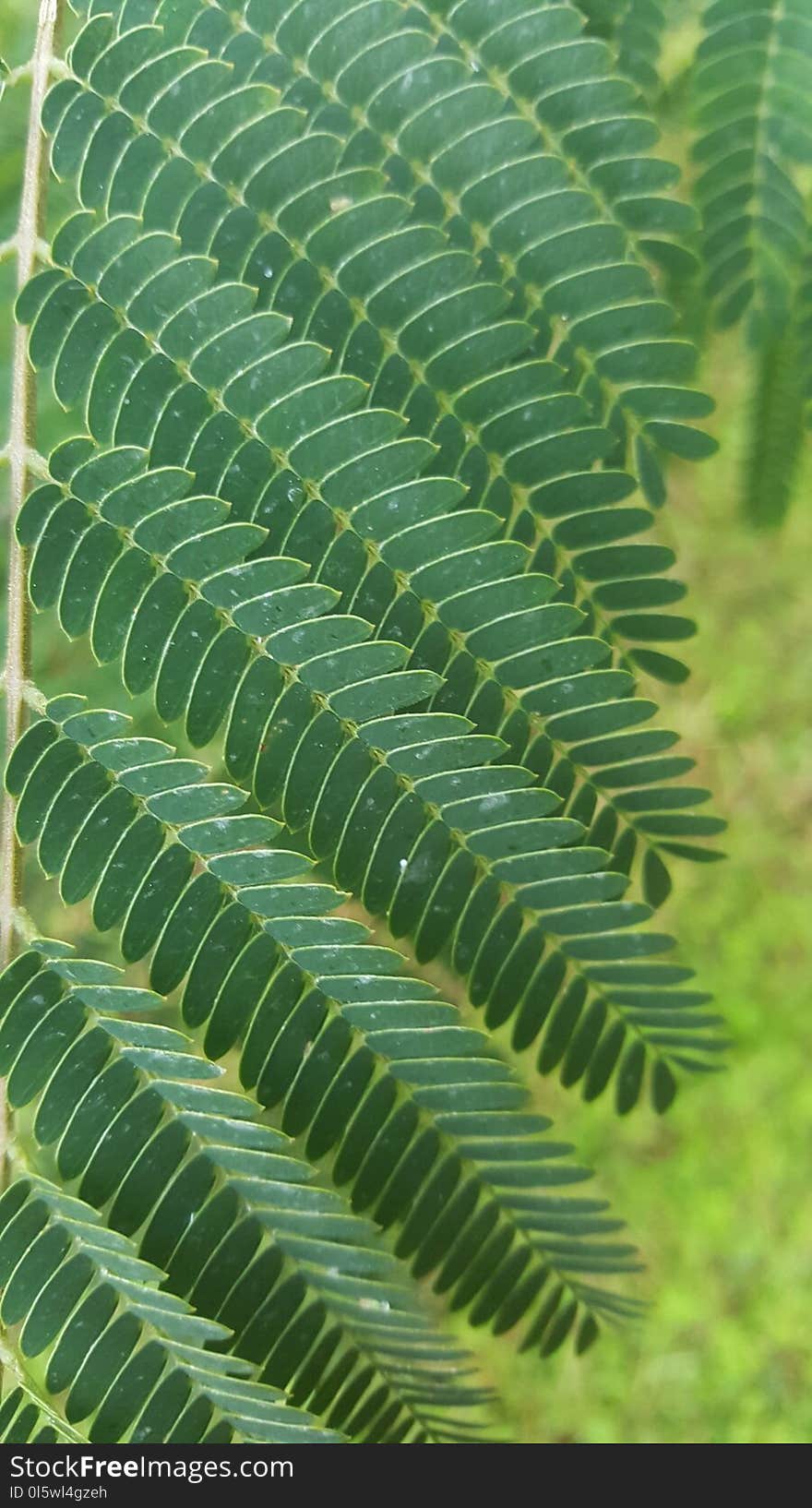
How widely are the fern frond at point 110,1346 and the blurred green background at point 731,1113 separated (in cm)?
175

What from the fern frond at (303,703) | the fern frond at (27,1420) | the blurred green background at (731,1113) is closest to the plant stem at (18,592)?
the fern frond at (303,703)

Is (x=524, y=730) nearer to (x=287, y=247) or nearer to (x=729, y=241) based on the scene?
(x=287, y=247)

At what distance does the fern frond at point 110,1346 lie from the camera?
3.20 feet

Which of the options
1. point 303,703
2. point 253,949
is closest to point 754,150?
point 303,703

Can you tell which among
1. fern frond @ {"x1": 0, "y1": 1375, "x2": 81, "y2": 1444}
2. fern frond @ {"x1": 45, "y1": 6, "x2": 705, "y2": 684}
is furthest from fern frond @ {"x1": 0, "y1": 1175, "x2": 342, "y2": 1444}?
fern frond @ {"x1": 45, "y1": 6, "x2": 705, "y2": 684}

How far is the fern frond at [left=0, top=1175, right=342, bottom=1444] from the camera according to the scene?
3.20 feet

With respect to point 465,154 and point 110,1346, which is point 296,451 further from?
point 110,1346

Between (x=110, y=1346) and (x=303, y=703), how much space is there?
591 mm

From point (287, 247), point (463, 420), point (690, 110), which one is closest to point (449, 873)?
point (463, 420)

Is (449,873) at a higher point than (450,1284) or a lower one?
higher

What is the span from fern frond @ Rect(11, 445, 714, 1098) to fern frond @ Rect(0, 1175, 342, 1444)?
1.27 ft

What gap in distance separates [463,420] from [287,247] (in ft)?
0.76

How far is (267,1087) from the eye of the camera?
1.04 m

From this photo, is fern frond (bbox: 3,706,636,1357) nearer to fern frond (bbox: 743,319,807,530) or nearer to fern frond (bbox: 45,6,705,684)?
fern frond (bbox: 45,6,705,684)
